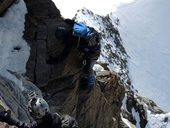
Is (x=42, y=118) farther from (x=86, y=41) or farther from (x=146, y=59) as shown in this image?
(x=146, y=59)

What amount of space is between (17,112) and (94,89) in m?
8.40

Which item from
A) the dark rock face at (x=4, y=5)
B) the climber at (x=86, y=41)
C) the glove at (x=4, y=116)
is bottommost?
the glove at (x=4, y=116)

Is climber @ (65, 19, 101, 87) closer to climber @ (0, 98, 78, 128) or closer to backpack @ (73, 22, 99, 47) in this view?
backpack @ (73, 22, 99, 47)

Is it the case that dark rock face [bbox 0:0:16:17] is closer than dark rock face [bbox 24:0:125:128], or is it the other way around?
dark rock face [bbox 0:0:16:17]

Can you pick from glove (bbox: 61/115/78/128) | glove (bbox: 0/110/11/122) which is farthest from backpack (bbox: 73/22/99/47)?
glove (bbox: 0/110/11/122)

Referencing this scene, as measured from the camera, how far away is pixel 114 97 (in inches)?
1155

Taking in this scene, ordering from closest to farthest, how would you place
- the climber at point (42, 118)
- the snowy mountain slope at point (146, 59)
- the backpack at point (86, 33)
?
the climber at point (42, 118)
the backpack at point (86, 33)
the snowy mountain slope at point (146, 59)

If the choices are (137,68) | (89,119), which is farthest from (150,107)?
(137,68)

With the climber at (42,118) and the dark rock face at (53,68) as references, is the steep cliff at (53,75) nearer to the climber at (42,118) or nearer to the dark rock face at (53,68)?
the dark rock face at (53,68)

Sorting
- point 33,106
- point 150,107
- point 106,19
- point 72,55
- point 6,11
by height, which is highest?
point 106,19

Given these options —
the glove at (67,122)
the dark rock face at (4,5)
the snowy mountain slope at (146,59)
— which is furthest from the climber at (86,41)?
the snowy mountain slope at (146,59)

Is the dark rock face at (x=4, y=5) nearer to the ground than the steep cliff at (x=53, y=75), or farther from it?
farther from it

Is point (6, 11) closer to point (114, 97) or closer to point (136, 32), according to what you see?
point (114, 97)

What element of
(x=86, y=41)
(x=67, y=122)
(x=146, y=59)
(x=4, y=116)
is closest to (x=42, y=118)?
(x=67, y=122)
